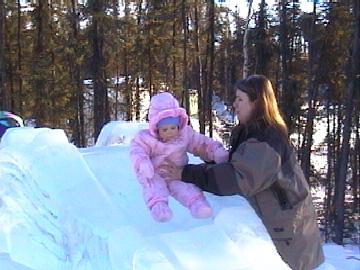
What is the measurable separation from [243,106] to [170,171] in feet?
1.76

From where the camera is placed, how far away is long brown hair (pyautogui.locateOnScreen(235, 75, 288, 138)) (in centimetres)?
284

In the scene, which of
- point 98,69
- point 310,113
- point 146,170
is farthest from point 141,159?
point 98,69

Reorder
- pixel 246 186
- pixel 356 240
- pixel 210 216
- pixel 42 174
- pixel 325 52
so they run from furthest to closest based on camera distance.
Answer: pixel 325 52 < pixel 356 240 < pixel 42 174 < pixel 210 216 < pixel 246 186

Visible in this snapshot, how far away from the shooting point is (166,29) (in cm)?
2428

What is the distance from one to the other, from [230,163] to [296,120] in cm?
2140

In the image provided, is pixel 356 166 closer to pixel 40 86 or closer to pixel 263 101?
pixel 40 86

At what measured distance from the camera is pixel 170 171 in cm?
308

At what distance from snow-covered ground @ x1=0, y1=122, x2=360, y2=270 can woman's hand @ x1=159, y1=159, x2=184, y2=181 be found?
0.29 meters

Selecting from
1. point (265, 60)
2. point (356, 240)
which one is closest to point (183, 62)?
point (265, 60)

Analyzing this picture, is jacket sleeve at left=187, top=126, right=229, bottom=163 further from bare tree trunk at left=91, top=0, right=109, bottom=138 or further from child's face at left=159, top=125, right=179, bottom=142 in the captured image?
bare tree trunk at left=91, top=0, right=109, bottom=138

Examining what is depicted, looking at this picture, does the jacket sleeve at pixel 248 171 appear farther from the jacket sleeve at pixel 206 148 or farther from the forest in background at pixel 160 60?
the forest in background at pixel 160 60

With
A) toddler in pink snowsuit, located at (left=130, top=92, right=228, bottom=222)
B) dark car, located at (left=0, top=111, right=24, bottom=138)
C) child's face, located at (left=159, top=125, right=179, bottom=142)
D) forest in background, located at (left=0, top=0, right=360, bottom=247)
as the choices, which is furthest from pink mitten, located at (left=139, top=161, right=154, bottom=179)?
forest in background, located at (left=0, top=0, right=360, bottom=247)

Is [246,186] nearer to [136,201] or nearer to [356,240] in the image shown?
[136,201]

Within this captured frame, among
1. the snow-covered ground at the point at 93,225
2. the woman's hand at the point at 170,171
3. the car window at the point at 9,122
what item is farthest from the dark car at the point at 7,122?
the woman's hand at the point at 170,171
